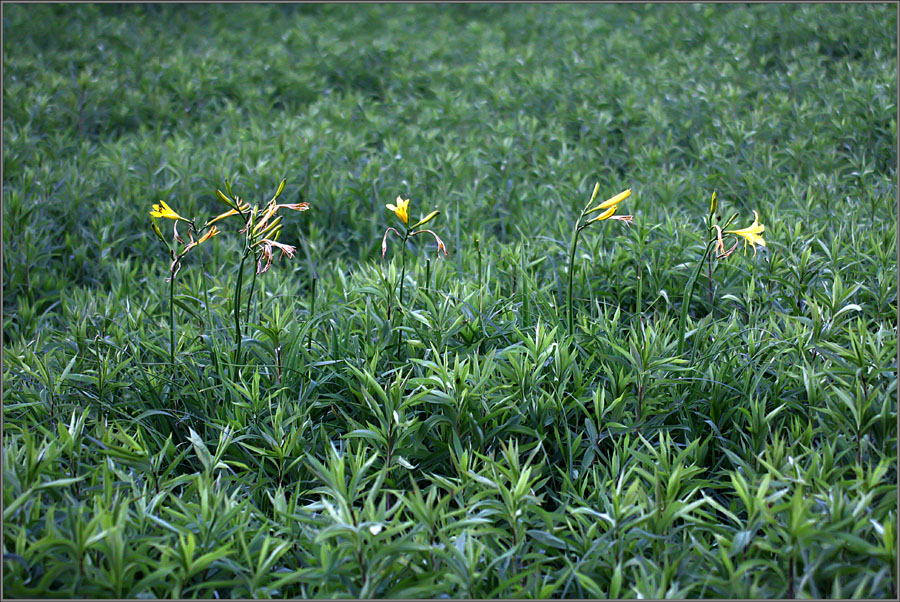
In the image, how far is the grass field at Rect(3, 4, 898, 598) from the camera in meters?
1.41

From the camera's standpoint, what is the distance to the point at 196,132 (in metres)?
4.61

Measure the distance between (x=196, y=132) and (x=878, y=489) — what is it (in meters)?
4.41

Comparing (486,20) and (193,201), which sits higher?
(486,20)

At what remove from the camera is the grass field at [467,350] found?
141 centimetres

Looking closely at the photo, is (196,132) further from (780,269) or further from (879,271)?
(879,271)

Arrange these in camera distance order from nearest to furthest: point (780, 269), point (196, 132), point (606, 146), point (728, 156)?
point (780, 269) < point (728, 156) < point (606, 146) < point (196, 132)

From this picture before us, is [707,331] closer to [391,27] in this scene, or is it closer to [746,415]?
[746,415]

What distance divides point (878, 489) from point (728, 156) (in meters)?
2.73

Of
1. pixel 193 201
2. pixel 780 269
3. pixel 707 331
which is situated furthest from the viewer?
pixel 193 201

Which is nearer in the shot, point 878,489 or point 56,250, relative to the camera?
point 878,489

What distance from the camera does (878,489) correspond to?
1430 mm

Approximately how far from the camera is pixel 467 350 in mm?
2080

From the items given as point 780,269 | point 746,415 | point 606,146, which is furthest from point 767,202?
point 746,415

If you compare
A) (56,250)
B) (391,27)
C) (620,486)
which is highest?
(391,27)
